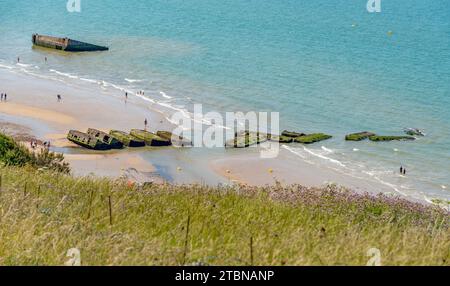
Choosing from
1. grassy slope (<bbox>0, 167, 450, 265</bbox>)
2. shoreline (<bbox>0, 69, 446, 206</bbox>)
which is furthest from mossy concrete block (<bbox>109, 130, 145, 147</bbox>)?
grassy slope (<bbox>0, 167, 450, 265</bbox>)

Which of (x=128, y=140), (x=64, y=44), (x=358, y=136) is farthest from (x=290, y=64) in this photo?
(x=128, y=140)

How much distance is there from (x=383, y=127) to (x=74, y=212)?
5232cm

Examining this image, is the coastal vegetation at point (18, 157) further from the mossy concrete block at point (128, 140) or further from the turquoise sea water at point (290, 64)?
the turquoise sea water at point (290, 64)

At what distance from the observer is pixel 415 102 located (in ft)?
231

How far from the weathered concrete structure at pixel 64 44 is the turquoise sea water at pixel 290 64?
236 centimetres

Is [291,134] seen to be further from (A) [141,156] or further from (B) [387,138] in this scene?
(A) [141,156]

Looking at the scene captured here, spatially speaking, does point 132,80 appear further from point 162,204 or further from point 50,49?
point 162,204

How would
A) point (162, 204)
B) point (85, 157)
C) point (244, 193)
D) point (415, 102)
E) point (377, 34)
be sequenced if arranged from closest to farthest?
point (162, 204)
point (244, 193)
point (85, 157)
point (415, 102)
point (377, 34)

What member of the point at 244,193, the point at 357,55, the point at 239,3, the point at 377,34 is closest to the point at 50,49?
the point at 357,55

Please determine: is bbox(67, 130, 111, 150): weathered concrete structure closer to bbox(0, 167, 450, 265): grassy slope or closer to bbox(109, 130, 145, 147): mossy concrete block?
bbox(109, 130, 145, 147): mossy concrete block

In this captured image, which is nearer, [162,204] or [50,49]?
[162,204]

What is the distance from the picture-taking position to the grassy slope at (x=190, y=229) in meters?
7.90

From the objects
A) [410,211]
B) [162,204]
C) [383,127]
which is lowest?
[383,127]

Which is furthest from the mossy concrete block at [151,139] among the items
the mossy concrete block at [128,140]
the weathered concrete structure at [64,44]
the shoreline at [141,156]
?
the weathered concrete structure at [64,44]
